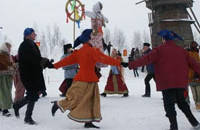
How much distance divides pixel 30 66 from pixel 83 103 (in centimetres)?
129

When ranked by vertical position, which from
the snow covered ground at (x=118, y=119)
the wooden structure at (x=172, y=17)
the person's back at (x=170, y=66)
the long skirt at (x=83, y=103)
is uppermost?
the wooden structure at (x=172, y=17)

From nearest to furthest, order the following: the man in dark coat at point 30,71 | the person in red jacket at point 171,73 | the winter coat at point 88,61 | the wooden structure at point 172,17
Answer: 1. the person in red jacket at point 171,73
2. the winter coat at point 88,61
3. the man in dark coat at point 30,71
4. the wooden structure at point 172,17

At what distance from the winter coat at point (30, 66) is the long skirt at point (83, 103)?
699 mm

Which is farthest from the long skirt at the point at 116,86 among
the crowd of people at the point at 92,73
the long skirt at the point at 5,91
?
the crowd of people at the point at 92,73

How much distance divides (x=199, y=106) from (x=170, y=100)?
2249mm

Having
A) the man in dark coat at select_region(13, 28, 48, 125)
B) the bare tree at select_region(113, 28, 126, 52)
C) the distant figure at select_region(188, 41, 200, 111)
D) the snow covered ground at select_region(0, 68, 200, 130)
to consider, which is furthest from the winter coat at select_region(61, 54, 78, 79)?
the bare tree at select_region(113, 28, 126, 52)

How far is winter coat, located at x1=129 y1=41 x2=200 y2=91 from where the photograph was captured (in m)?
5.40

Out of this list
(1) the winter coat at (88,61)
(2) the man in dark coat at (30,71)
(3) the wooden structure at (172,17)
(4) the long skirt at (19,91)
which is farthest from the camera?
(3) the wooden structure at (172,17)

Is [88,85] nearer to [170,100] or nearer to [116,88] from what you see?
[170,100]

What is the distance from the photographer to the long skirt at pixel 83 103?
18.4 feet

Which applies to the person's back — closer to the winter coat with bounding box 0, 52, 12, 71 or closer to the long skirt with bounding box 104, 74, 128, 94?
the winter coat with bounding box 0, 52, 12, 71

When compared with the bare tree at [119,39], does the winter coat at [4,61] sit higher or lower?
lower

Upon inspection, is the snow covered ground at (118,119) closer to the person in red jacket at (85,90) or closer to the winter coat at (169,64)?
the person in red jacket at (85,90)

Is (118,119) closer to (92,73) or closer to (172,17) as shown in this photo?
(92,73)
